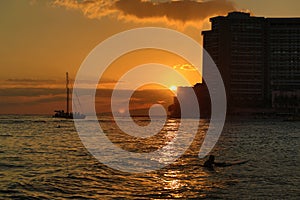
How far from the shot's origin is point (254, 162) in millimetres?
46969

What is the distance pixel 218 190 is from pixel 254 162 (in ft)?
60.8

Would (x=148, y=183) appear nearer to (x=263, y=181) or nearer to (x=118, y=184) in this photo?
(x=118, y=184)

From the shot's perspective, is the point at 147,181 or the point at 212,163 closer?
the point at 147,181

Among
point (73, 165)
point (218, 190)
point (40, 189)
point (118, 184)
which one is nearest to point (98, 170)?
point (73, 165)

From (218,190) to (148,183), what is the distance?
5.58m

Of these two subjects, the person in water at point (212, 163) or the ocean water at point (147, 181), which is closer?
the ocean water at point (147, 181)

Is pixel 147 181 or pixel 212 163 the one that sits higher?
pixel 212 163

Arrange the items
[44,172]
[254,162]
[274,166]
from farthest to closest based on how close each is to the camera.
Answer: [254,162], [274,166], [44,172]

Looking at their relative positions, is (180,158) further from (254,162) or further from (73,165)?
(73,165)

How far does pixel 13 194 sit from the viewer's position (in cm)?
2811

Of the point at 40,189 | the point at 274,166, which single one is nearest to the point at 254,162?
the point at 274,166

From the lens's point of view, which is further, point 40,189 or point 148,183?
point 148,183

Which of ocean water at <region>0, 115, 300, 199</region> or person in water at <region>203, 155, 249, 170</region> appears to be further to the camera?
person in water at <region>203, 155, 249, 170</region>

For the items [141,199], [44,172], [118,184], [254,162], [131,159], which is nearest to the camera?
[141,199]
